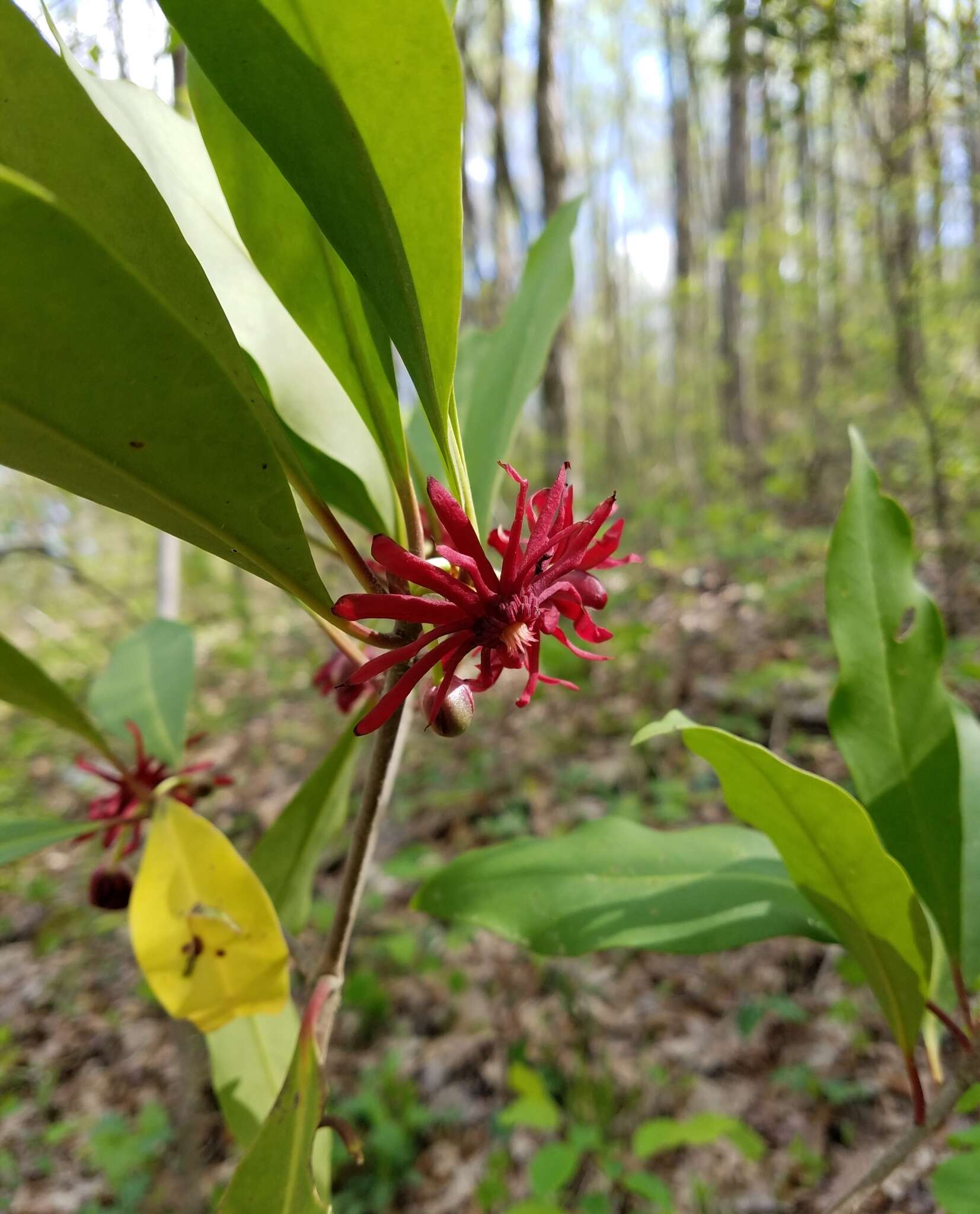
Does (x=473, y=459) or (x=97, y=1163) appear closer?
(x=473, y=459)

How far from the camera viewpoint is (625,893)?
839mm

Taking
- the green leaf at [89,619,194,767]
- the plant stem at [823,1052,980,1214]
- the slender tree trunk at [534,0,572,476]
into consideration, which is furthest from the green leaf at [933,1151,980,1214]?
the slender tree trunk at [534,0,572,476]

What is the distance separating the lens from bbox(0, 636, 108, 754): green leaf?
72cm

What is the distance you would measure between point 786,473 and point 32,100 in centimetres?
735

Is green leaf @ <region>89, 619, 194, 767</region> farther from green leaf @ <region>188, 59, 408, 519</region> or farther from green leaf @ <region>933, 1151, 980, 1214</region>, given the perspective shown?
green leaf @ <region>933, 1151, 980, 1214</region>

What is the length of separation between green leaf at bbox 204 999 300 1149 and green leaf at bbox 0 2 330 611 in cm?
63

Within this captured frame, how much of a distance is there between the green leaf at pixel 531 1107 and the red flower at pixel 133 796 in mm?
1109

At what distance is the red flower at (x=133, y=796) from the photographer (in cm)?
87

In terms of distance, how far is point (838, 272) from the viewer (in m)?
5.32

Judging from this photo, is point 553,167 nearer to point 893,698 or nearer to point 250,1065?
point 893,698

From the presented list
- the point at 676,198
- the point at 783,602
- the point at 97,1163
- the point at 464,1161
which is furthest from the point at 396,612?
the point at 676,198

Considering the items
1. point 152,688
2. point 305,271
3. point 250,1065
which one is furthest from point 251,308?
point 250,1065

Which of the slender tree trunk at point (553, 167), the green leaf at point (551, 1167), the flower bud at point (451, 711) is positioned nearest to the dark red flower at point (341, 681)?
the flower bud at point (451, 711)

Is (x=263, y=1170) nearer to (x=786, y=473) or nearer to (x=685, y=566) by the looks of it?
(x=685, y=566)
